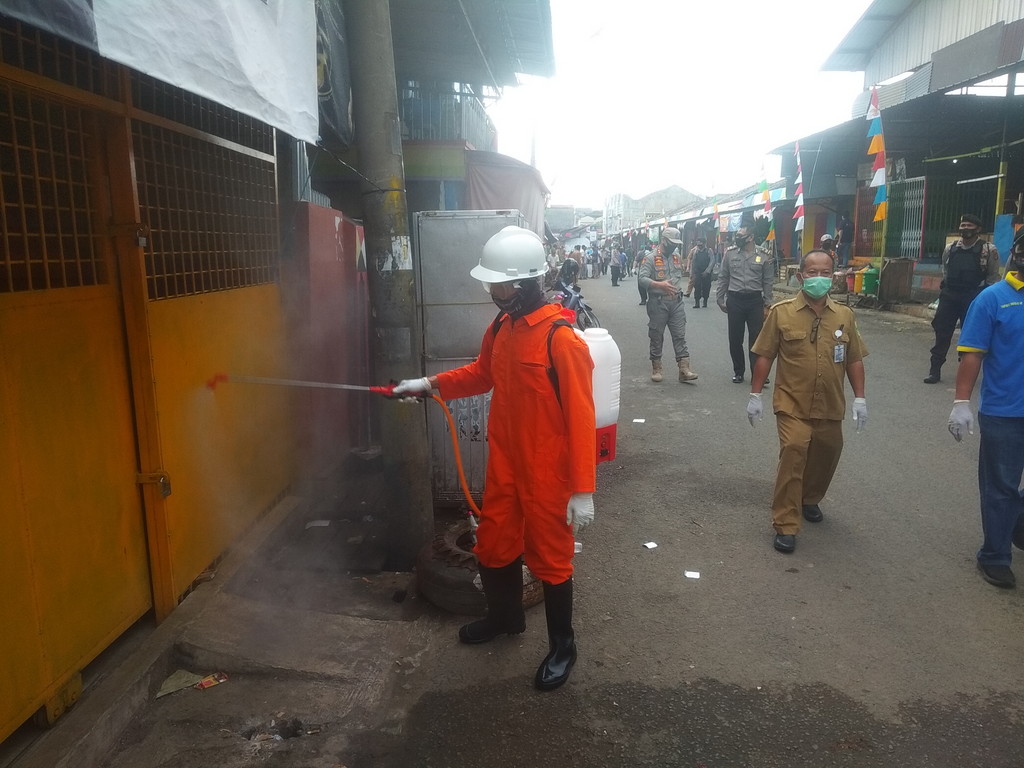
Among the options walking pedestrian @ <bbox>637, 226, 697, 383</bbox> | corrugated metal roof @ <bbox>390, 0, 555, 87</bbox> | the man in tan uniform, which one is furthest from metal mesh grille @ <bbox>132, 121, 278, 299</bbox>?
A: walking pedestrian @ <bbox>637, 226, 697, 383</bbox>

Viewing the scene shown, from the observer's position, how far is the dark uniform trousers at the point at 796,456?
4734 mm

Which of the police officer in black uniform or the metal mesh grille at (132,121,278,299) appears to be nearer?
the metal mesh grille at (132,121,278,299)

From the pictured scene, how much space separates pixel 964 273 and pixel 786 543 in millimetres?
5937

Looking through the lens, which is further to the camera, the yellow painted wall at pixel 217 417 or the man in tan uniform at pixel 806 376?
the man in tan uniform at pixel 806 376

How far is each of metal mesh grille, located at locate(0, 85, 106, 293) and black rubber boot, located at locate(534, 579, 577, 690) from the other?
2.42m

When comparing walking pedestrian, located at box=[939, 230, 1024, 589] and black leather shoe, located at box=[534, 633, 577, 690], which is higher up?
walking pedestrian, located at box=[939, 230, 1024, 589]

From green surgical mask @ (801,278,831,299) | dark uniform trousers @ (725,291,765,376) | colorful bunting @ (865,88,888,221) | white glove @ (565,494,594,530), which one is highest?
colorful bunting @ (865,88,888,221)

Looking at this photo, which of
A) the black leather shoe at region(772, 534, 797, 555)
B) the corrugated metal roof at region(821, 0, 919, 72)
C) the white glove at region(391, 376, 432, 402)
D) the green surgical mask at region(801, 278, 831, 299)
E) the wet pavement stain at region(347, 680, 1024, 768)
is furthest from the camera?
the corrugated metal roof at region(821, 0, 919, 72)

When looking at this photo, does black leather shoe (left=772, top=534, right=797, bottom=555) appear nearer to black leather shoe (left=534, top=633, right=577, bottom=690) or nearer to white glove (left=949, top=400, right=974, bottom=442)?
white glove (left=949, top=400, right=974, bottom=442)

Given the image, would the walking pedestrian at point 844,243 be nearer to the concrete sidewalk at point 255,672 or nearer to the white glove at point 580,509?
the concrete sidewalk at point 255,672

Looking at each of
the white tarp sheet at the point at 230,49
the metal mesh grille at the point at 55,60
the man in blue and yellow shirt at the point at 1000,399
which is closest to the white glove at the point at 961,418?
the man in blue and yellow shirt at the point at 1000,399

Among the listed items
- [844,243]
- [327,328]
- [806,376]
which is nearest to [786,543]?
[806,376]

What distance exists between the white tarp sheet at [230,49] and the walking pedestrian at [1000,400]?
374cm

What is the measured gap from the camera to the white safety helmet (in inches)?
131
